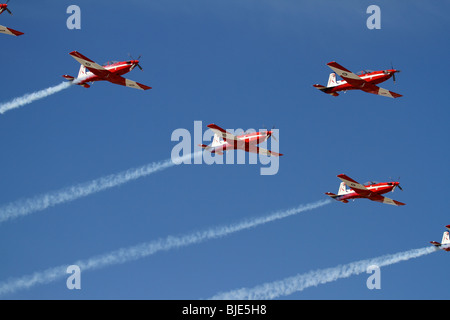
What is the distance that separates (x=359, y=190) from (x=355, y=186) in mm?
896

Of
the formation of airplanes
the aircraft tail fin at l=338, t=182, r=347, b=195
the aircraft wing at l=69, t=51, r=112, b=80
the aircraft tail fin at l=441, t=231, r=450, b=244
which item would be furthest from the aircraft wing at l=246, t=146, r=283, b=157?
the aircraft tail fin at l=441, t=231, r=450, b=244

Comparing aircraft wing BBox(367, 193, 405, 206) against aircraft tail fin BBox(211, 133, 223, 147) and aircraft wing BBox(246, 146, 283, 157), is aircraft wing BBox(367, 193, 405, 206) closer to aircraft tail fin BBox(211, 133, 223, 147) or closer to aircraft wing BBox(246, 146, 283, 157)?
aircraft wing BBox(246, 146, 283, 157)

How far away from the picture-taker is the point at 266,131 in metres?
87.8

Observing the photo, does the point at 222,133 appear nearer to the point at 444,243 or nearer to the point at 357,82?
the point at 357,82

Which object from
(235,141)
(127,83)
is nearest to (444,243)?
(235,141)

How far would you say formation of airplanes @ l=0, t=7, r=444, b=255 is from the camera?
85.7 m

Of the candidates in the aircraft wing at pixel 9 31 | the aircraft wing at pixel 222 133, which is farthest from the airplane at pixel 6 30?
the aircraft wing at pixel 222 133

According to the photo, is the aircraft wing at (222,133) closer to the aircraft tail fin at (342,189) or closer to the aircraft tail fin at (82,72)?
the aircraft tail fin at (342,189)

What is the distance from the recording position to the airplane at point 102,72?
8525 cm

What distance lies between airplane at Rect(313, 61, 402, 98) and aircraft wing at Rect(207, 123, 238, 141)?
11280 mm
